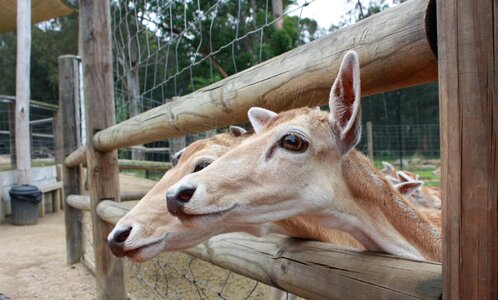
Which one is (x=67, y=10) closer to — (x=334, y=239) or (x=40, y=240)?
(x=40, y=240)

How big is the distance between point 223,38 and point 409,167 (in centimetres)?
1376

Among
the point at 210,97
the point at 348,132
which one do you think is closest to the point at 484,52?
the point at 348,132

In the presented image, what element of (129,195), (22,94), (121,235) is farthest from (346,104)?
(22,94)

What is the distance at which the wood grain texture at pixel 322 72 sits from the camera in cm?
99

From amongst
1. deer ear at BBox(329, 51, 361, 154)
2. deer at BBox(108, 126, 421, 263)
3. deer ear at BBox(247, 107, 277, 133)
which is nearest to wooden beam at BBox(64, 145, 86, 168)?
deer at BBox(108, 126, 421, 263)

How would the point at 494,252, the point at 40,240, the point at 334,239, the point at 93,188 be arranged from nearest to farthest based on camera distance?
1. the point at 494,252
2. the point at 334,239
3. the point at 93,188
4. the point at 40,240

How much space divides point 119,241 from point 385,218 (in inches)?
36.0

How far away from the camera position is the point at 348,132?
1.29 metres

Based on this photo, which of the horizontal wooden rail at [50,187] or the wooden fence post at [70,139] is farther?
the horizontal wooden rail at [50,187]

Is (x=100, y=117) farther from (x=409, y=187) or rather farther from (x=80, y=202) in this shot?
(x=409, y=187)

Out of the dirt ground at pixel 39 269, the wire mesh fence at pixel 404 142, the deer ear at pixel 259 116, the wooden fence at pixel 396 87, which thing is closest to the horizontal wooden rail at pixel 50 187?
the dirt ground at pixel 39 269

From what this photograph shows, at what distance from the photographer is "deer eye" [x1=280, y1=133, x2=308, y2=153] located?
50.6 inches

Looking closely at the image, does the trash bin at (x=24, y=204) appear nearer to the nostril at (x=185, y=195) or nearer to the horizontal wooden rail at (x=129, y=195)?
the horizontal wooden rail at (x=129, y=195)

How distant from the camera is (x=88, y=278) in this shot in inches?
181
